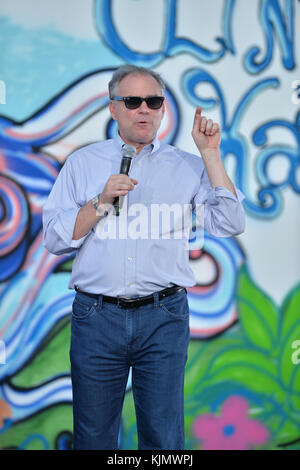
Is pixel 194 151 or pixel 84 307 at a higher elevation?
pixel 194 151

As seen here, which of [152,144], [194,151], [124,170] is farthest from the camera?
[194,151]

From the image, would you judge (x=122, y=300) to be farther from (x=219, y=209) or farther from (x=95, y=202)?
(x=219, y=209)

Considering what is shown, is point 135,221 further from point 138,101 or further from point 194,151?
point 194,151

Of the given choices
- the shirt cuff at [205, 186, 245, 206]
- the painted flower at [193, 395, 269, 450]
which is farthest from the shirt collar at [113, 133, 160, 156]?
the painted flower at [193, 395, 269, 450]

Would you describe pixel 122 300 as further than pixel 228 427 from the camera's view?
No

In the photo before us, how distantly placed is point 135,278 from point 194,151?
3.54ft

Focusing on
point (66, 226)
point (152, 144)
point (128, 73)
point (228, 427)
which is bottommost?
point (228, 427)

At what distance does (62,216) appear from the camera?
5.48 feet

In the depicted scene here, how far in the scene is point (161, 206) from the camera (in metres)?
1.74

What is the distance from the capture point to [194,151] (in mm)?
2555

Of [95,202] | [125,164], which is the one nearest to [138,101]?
[125,164]

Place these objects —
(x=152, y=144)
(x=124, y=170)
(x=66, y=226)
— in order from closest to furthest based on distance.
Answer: (x=124, y=170)
(x=66, y=226)
(x=152, y=144)

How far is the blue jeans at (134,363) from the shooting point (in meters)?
1.66
